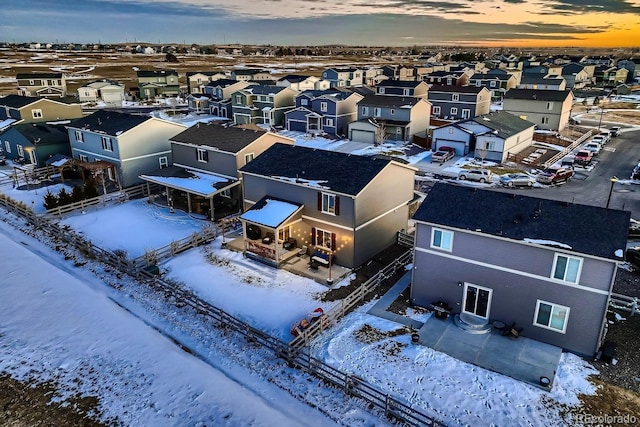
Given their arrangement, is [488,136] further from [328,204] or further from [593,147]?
[328,204]

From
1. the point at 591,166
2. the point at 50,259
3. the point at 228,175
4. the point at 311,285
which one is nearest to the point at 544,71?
the point at 591,166

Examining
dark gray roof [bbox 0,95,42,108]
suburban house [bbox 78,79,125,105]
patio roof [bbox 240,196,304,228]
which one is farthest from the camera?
suburban house [bbox 78,79,125,105]

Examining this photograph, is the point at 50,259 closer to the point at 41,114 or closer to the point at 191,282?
the point at 191,282

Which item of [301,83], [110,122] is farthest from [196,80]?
[110,122]

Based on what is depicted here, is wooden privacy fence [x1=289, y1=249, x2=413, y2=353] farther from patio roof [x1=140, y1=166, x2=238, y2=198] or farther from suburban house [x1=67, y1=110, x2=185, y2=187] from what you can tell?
suburban house [x1=67, y1=110, x2=185, y2=187]

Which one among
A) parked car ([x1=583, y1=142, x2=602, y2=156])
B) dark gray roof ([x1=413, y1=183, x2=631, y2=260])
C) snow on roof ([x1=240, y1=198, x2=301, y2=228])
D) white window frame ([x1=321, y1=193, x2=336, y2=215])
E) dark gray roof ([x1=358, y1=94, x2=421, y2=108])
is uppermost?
dark gray roof ([x1=358, y1=94, x2=421, y2=108])

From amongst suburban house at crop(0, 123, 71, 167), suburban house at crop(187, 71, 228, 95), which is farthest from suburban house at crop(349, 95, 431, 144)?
suburban house at crop(187, 71, 228, 95)

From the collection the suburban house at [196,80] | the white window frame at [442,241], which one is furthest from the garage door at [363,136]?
the suburban house at [196,80]
